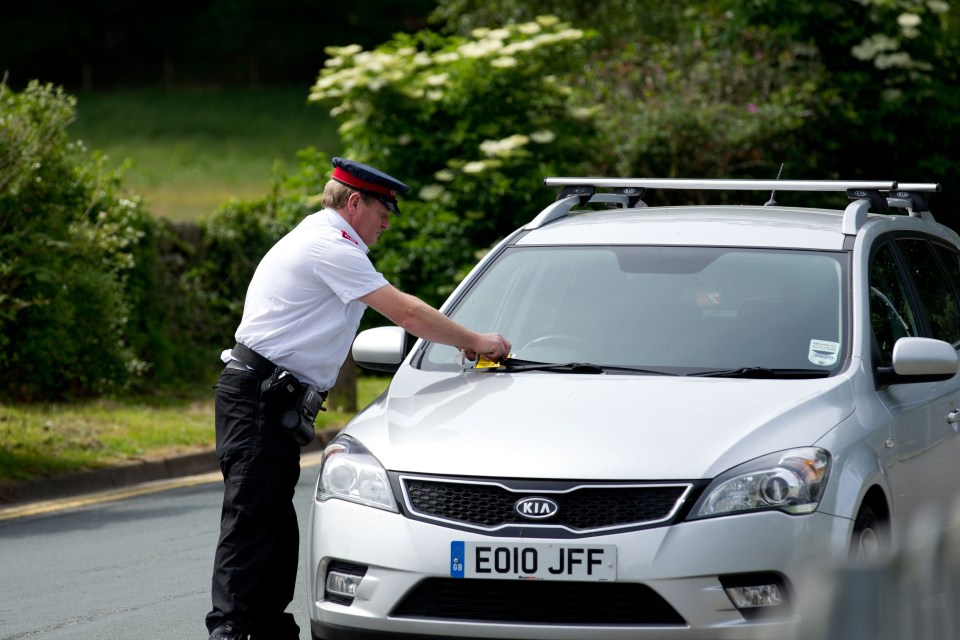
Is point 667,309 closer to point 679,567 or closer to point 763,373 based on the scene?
point 763,373

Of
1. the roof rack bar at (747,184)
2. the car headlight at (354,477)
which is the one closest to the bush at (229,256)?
the roof rack bar at (747,184)

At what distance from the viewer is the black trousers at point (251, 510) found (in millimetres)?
5469

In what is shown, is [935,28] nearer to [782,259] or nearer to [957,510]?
[782,259]

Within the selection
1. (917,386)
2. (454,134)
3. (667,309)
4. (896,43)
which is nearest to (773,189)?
(667,309)

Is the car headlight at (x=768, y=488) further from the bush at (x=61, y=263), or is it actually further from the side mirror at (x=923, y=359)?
the bush at (x=61, y=263)

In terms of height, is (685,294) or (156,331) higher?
(685,294)

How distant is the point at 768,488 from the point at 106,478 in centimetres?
707

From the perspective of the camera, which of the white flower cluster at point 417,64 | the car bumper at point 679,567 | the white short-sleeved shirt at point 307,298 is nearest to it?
the car bumper at point 679,567

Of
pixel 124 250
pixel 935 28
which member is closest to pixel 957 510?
pixel 124 250

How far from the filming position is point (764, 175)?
19906mm

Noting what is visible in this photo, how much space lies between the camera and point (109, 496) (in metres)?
10.3

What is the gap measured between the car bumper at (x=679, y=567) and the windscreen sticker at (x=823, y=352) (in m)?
0.84

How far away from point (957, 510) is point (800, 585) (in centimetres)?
110

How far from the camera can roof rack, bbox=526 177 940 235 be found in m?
6.06
